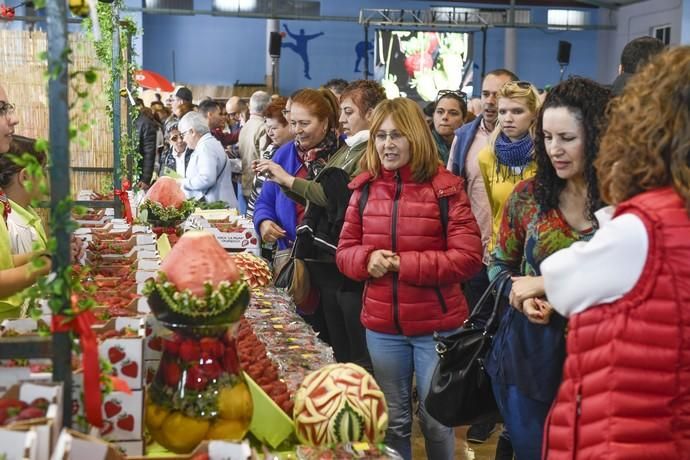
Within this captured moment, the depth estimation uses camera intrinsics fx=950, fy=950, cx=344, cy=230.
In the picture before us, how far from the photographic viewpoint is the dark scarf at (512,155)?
12.9ft

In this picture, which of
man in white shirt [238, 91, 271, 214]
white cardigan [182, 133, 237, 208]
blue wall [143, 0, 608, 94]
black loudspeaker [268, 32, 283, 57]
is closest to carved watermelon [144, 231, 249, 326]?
white cardigan [182, 133, 237, 208]

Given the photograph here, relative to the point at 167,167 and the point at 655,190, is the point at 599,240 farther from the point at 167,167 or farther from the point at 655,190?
the point at 167,167

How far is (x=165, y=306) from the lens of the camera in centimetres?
185

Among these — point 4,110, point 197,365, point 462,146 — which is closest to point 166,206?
point 462,146

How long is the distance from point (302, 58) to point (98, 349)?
20.2m

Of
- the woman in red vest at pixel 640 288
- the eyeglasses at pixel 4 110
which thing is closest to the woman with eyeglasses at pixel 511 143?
the eyeglasses at pixel 4 110

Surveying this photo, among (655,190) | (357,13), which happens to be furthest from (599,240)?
(357,13)

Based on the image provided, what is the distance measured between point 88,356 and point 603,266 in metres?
0.94

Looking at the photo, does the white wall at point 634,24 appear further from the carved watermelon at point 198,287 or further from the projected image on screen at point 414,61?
the carved watermelon at point 198,287

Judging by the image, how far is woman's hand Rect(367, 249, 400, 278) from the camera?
125 inches

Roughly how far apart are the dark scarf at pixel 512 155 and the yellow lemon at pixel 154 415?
2.43 meters

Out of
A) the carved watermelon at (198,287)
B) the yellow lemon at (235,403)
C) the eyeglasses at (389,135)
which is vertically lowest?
the yellow lemon at (235,403)

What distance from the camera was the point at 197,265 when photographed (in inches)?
74.2

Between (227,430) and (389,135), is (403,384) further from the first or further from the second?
(227,430)
